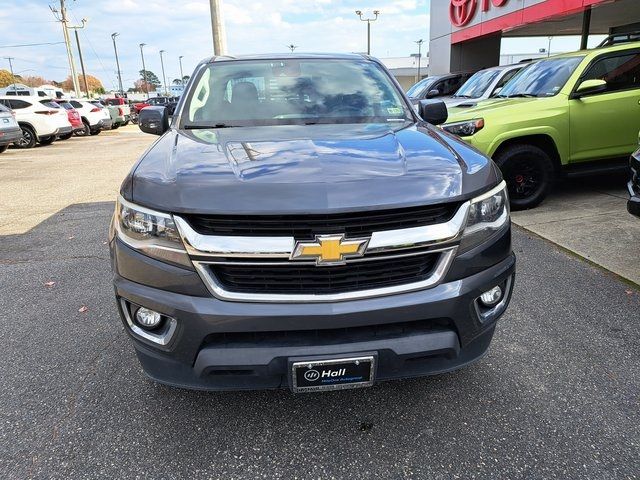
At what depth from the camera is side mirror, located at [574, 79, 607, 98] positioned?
5.70 m

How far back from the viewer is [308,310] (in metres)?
1.89

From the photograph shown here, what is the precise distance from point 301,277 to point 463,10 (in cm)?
1861

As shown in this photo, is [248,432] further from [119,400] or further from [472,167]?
[472,167]

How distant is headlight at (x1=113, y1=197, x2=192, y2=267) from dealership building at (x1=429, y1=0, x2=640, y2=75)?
1221 cm

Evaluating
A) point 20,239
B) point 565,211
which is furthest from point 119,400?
point 565,211

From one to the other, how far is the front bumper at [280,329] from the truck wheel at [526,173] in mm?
4238

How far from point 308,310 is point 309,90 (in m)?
1.92

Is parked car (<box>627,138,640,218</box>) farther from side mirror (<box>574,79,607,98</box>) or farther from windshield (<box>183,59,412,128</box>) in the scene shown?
side mirror (<box>574,79,607,98</box>)

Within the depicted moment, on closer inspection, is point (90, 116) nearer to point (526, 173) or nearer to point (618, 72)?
point (526, 173)

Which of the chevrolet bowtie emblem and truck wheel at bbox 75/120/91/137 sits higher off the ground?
the chevrolet bowtie emblem

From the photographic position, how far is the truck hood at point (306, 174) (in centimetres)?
190

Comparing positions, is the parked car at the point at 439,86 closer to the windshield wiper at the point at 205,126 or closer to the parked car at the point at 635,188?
the parked car at the point at 635,188

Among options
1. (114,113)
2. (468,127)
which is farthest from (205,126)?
(114,113)

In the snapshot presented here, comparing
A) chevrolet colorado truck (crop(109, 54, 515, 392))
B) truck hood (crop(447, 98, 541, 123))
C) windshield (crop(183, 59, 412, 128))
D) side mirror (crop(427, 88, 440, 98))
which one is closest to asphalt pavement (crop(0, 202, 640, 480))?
chevrolet colorado truck (crop(109, 54, 515, 392))
